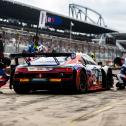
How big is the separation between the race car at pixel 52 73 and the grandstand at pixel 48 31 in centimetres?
1134

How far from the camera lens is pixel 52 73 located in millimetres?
13180

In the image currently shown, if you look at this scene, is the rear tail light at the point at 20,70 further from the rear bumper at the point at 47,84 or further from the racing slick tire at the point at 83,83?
the racing slick tire at the point at 83,83

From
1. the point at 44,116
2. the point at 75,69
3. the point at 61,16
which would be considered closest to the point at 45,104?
the point at 44,116

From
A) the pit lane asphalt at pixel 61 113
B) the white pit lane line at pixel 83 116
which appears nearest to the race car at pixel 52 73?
the pit lane asphalt at pixel 61 113

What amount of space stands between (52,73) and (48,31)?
58480mm

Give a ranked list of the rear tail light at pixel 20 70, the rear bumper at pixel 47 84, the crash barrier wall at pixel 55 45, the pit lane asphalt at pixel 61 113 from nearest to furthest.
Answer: the pit lane asphalt at pixel 61 113, the rear bumper at pixel 47 84, the rear tail light at pixel 20 70, the crash barrier wall at pixel 55 45

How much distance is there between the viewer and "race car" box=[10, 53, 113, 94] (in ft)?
43.2

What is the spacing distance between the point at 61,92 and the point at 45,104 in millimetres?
4074

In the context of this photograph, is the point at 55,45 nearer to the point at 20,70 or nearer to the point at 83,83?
the point at 83,83

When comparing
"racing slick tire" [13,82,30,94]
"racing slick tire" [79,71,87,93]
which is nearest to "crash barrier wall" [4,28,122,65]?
"racing slick tire" [13,82,30,94]

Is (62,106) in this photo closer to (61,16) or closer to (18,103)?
(18,103)

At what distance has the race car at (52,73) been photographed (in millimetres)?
13172

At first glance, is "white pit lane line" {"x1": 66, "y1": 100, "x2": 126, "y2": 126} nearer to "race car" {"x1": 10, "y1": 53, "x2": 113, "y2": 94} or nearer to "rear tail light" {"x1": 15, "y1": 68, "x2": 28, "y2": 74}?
"race car" {"x1": 10, "y1": 53, "x2": 113, "y2": 94}

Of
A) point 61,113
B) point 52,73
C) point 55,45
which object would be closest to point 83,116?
point 61,113
